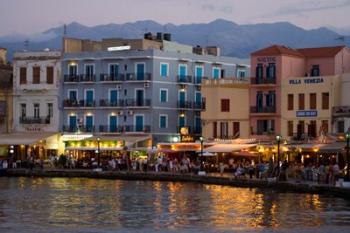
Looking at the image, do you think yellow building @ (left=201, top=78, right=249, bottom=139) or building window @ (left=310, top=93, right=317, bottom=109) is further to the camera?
yellow building @ (left=201, top=78, right=249, bottom=139)

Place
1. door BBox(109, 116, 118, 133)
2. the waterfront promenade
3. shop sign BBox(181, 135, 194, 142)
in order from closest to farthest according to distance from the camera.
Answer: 1. the waterfront promenade
2. shop sign BBox(181, 135, 194, 142)
3. door BBox(109, 116, 118, 133)

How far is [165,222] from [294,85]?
3457 centimetres

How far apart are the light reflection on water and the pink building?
12774mm

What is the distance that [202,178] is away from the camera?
232 ft

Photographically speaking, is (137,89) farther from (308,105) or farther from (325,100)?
(325,100)

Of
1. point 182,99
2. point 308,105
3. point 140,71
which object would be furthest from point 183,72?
point 308,105

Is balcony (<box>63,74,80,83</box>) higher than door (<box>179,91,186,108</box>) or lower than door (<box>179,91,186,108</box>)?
higher

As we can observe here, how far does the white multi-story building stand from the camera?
3588 inches

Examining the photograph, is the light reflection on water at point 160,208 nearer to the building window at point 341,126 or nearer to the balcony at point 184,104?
the building window at point 341,126

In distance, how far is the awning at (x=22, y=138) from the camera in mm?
87875

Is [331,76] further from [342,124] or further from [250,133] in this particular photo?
[250,133]

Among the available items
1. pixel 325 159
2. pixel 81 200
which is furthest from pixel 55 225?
pixel 325 159

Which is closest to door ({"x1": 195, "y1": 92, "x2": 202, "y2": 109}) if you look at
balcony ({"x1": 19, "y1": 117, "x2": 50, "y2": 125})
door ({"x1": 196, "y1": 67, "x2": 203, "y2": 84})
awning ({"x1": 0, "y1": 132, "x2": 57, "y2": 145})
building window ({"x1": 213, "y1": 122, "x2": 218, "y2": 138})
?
door ({"x1": 196, "y1": 67, "x2": 203, "y2": 84})

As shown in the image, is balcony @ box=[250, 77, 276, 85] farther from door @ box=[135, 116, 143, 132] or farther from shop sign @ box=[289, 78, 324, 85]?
door @ box=[135, 116, 143, 132]
